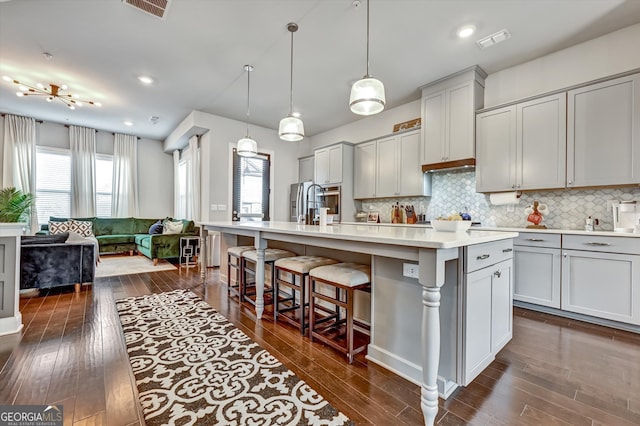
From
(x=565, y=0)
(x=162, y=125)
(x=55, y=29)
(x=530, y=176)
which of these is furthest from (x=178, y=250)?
(x=565, y=0)

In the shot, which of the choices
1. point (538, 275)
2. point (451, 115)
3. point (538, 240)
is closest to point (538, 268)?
point (538, 275)

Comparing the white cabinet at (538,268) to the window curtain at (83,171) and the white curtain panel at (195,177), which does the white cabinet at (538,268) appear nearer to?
the white curtain panel at (195,177)

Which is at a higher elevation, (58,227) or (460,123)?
(460,123)

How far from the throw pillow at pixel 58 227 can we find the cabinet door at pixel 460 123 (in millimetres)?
7366

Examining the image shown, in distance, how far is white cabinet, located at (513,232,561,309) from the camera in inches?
113

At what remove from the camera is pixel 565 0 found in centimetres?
244

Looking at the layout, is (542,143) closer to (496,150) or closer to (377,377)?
(496,150)

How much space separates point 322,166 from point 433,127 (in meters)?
2.40

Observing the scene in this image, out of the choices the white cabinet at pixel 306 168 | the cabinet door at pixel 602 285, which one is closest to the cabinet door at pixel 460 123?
the cabinet door at pixel 602 285

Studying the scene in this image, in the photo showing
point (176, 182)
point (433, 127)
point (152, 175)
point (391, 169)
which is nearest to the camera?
point (433, 127)

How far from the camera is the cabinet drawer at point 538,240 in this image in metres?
2.86

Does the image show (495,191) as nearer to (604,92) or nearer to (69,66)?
(604,92)

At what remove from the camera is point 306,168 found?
21.3 ft

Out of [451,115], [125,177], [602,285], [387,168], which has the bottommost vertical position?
[602,285]
